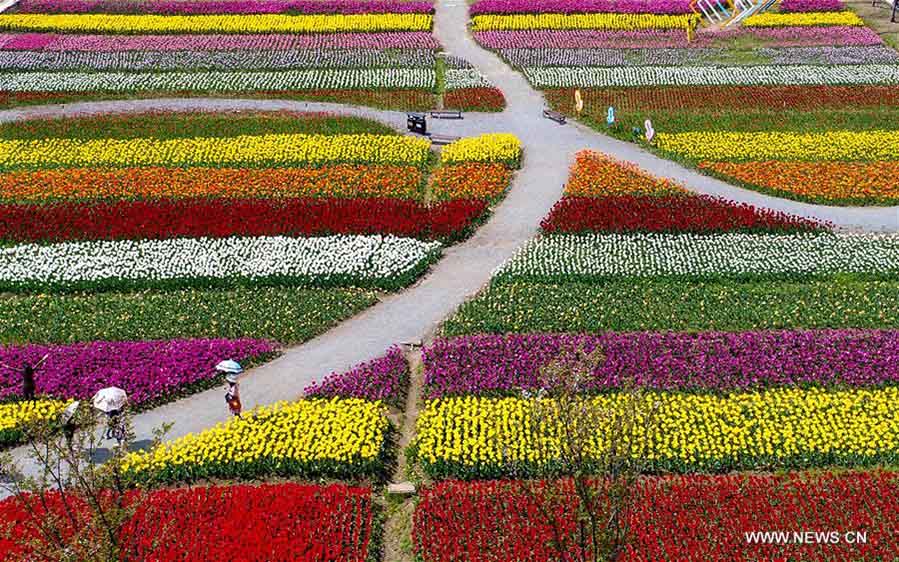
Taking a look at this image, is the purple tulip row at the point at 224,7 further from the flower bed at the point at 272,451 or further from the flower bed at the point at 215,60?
the flower bed at the point at 272,451

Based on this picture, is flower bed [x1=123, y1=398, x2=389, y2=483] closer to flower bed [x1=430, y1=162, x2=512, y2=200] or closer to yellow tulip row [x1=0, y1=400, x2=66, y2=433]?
yellow tulip row [x1=0, y1=400, x2=66, y2=433]

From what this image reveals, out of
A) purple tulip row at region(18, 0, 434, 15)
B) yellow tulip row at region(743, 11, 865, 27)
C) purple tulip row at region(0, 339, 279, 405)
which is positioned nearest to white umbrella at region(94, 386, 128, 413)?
purple tulip row at region(0, 339, 279, 405)

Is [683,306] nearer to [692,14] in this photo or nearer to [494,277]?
[494,277]

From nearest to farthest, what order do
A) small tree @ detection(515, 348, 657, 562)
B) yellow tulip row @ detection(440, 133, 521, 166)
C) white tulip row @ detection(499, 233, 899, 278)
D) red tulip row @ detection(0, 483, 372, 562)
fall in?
small tree @ detection(515, 348, 657, 562) < red tulip row @ detection(0, 483, 372, 562) < white tulip row @ detection(499, 233, 899, 278) < yellow tulip row @ detection(440, 133, 521, 166)

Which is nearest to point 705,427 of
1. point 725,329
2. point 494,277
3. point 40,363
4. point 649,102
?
Result: point 725,329

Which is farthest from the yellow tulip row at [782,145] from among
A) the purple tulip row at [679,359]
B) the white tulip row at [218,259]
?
the white tulip row at [218,259]
